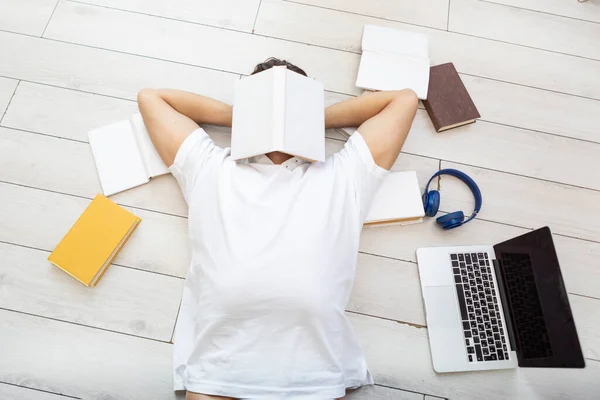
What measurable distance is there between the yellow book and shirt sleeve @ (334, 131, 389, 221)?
2.10ft

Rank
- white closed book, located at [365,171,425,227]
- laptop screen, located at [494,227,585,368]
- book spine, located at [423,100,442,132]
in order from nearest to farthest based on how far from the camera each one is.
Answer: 1. laptop screen, located at [494,227,585,368]
2. white closed book, located at [365,171,425,227]
3. book spine, located at [423,100,442,132]

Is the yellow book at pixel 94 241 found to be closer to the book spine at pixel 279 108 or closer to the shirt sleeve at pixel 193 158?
the shirt sleeve at pixel 193 158

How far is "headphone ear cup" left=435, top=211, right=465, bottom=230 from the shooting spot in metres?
1.20

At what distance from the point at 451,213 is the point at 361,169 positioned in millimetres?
350

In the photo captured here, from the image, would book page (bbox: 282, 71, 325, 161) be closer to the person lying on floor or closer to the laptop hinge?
the person lying on floor

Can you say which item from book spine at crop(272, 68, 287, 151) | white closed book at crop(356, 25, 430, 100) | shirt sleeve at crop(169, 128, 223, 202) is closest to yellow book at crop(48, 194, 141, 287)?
shirt sleeve at crop(169, 128, 223, 202)

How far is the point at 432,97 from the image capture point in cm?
136

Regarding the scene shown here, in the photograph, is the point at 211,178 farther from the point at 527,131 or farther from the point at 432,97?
the point at 527,131

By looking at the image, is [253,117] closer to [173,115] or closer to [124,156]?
[173,115]

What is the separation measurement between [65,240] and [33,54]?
0.70 m

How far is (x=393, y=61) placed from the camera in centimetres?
138

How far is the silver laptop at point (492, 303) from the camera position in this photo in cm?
95

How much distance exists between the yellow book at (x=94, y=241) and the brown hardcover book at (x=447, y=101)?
0.99 m

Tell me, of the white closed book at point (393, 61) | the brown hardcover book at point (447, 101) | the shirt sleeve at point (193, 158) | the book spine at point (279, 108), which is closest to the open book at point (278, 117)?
the book spine at point (279, 108)
